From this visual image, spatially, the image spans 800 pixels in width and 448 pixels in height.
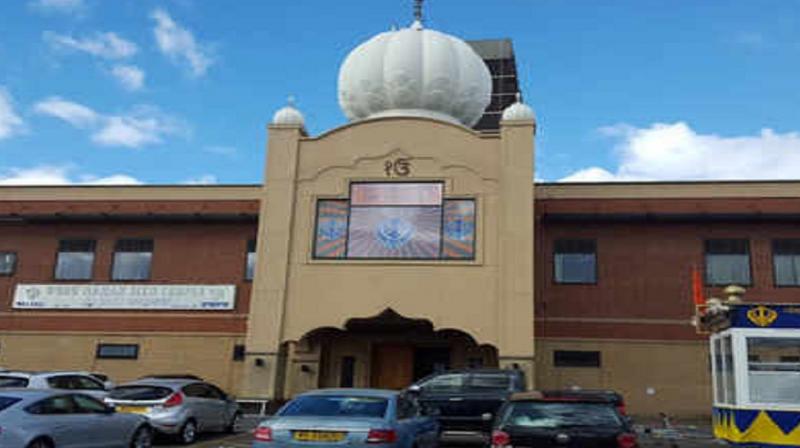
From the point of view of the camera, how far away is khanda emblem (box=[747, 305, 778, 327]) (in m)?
12.2

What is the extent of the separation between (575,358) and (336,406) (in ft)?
52.9

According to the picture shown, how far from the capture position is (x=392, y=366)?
25.1 metres

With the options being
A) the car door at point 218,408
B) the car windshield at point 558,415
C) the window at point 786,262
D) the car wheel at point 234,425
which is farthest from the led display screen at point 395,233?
the car windshield at point 558,415

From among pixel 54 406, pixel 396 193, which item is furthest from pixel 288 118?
pixel 54 406

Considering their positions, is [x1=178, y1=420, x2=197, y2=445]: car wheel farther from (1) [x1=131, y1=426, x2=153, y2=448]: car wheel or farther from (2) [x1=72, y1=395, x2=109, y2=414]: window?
(2) [x1=72, y1=395, x2=109, y2=414]: window

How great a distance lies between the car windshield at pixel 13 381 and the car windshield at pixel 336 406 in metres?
8.65

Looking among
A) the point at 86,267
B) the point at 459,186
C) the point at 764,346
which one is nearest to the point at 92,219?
the point at 86,267

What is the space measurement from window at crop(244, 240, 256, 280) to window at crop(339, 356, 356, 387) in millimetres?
4630

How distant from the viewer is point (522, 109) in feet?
78.0

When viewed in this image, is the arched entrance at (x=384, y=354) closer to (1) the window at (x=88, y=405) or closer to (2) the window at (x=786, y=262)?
(2) the window at (x=786, y=262)

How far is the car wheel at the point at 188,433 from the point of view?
603 inches

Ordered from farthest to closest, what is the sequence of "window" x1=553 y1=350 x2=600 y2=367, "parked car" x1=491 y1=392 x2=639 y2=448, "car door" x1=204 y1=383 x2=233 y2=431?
"window" x1=553 y1=350 x2=600 y2=367, "car door" x1=204 y1=383 x2=233 y2=431, "parked car" x1=491 y1=392 x2=639 y2=448

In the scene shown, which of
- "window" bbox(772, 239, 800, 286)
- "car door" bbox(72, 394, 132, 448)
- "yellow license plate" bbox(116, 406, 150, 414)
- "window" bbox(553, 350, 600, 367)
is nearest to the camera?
"car door" bbox(72, 394, 132, 448)

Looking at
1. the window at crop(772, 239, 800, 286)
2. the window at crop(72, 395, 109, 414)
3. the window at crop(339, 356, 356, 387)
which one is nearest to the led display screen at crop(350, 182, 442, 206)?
the window at crop(339, 356, 356, 387)
